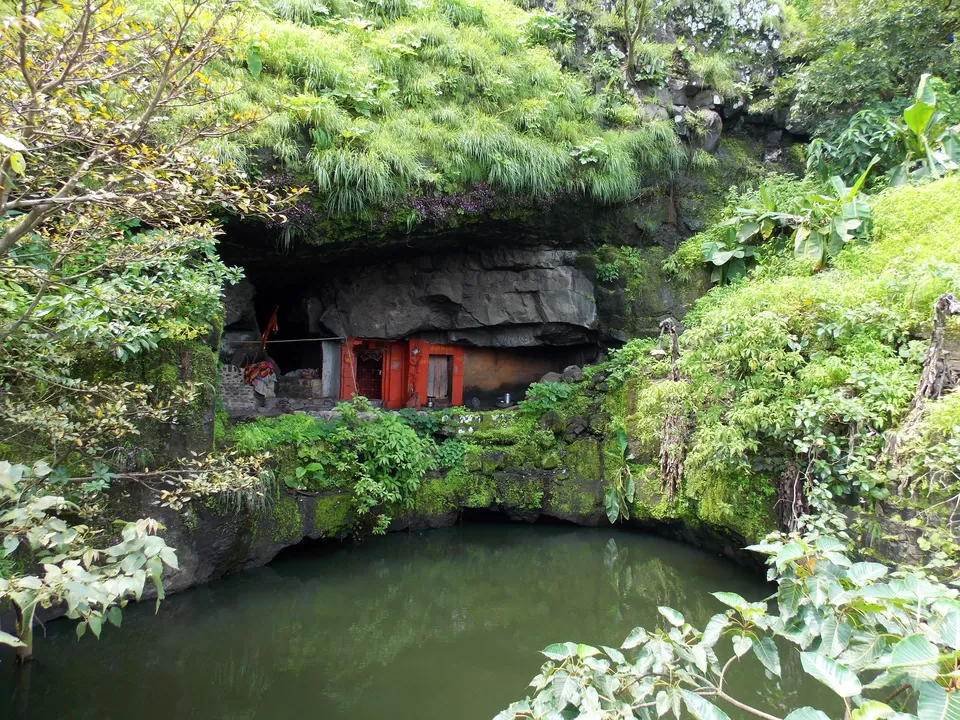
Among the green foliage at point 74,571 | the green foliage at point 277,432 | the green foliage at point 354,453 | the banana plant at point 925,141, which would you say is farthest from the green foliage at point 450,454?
the banana plant at point 925,141

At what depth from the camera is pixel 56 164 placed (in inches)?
153

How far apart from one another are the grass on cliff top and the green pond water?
546 centimetres

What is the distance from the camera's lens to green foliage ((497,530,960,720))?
59.2 inches

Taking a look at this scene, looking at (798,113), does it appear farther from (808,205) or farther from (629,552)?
(629,552)

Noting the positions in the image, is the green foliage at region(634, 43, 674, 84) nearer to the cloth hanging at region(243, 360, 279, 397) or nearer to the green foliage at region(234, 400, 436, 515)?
the green foliage at region(234, 400, 436, 515)

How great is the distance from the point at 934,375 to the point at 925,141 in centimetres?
539

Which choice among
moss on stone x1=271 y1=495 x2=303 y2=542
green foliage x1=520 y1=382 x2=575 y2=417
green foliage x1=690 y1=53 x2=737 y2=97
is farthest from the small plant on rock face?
green foliage x1=690 y1=53 x2=737 y2=97

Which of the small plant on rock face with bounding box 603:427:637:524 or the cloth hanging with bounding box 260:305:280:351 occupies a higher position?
the cloth hanging with bounding box 260:305:280:351

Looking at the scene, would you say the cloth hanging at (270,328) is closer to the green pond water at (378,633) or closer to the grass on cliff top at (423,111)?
the grass on cliff top at (423,111)

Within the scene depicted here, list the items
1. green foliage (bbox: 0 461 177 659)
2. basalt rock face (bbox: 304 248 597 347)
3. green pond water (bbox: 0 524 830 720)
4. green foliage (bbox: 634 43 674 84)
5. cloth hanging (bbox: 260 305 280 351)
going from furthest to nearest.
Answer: green foliage (bbox: 634 43 674 84)
cloth hanging (bbox: 260 305 280 351)
basalt rock face (bbox: 304 248 597 347)
green pond water (bbox: 0 524 830 720)
green foliage (bbox: 0 461 177 659)

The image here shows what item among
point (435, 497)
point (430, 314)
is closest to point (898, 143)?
point (430, 314)

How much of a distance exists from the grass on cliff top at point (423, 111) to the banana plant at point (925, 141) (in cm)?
380

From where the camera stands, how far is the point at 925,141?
8.51 metres

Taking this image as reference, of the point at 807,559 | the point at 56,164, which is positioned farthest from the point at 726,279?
the point at 56,164
